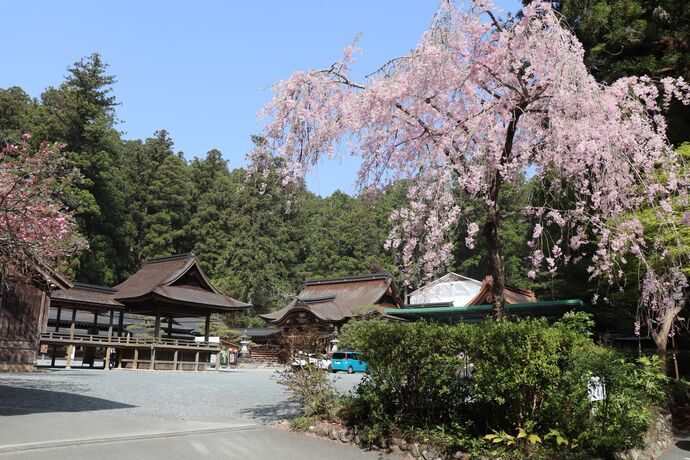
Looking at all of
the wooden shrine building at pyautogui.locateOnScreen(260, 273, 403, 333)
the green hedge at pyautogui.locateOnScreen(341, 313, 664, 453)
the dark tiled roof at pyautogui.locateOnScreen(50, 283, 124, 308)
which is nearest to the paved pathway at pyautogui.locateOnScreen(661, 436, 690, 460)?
the green hedge at pyautogui.locateOnScreen(341, 313, 664, 453)

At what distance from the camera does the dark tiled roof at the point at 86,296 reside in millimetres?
23898

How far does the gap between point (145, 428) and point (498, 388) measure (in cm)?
541

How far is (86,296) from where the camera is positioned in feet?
81.6

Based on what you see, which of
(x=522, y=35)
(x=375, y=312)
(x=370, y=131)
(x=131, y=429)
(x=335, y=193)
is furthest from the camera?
(x=335, y=193)

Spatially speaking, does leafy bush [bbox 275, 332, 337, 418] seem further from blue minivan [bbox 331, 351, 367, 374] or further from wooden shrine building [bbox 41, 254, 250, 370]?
blue minivan [bbox 331, 351, 367, 374]

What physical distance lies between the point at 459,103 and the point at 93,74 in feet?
150

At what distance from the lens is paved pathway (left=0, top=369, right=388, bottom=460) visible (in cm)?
691

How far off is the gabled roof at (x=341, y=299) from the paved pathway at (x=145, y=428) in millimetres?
22800

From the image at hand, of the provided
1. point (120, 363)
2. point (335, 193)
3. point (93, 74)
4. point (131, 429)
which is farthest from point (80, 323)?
point (335, 193)

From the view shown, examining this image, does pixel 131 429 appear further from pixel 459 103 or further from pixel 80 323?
pixel 80 323

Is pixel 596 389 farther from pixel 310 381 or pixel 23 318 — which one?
pixel 23 318

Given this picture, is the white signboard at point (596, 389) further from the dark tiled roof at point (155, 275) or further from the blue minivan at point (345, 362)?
the blue minivan at point (345, 362)

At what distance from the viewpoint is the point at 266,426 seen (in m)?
9.19

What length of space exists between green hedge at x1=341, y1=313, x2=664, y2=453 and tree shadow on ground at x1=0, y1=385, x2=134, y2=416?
215 inches
